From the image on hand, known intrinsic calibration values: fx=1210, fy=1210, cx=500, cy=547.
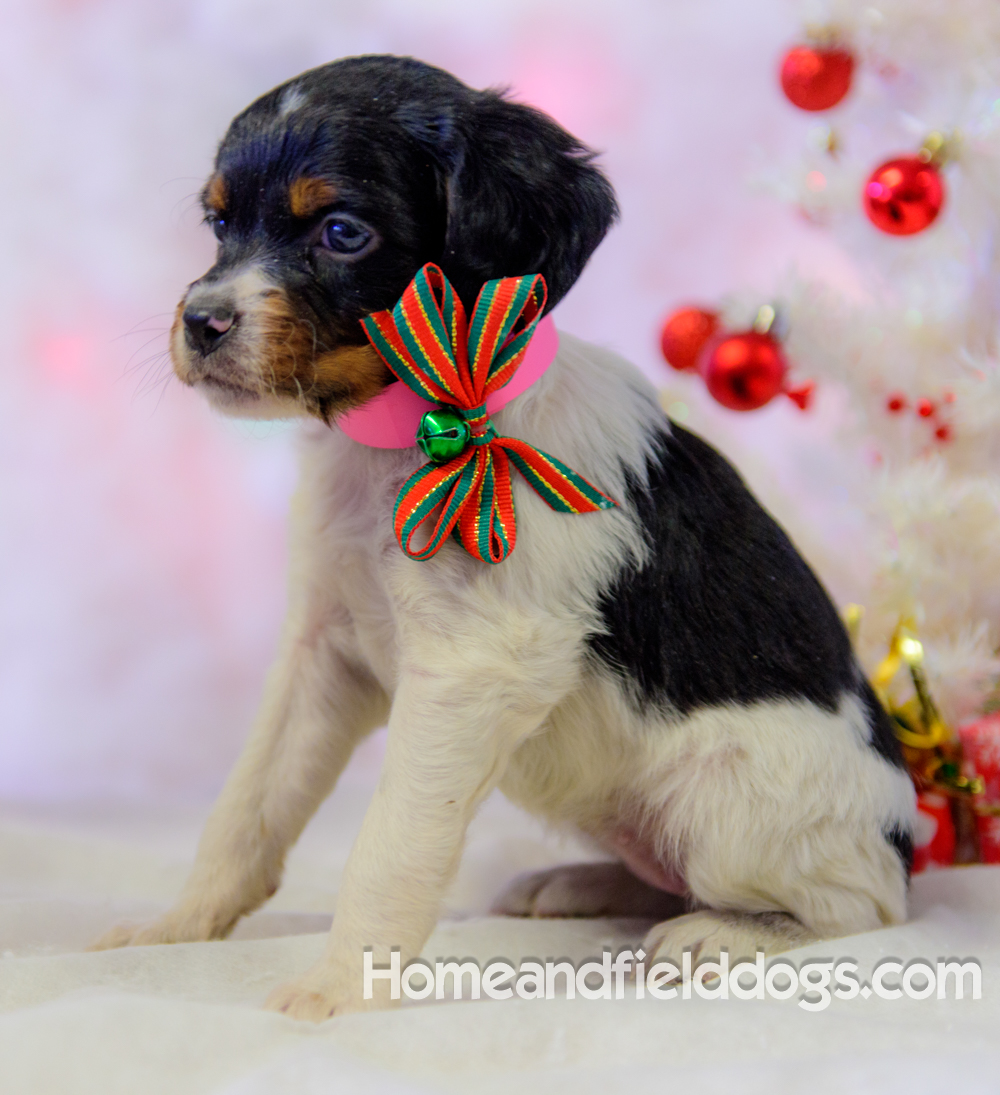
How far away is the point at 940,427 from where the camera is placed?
3.03 meters

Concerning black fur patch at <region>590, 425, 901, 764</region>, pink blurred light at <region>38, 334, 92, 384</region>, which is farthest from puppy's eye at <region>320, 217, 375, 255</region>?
pink blurred light at <region>38, 334, 92, 384</region>

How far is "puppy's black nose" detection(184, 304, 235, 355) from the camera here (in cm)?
180

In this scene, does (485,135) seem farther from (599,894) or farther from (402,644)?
A: (599,894)

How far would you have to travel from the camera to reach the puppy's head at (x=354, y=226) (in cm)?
182

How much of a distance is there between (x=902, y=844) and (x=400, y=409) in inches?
50.3

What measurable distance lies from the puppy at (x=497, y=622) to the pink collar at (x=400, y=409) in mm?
37

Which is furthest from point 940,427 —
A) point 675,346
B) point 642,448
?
point 642,448

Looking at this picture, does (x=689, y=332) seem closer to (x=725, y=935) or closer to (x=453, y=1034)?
(x=725, y=935)

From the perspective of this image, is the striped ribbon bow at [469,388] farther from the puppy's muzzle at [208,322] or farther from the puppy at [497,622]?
the puppy's muzzle at [208,322]

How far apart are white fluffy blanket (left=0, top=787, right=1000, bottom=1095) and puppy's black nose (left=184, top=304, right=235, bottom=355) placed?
94cm

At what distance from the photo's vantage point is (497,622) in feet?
6.29

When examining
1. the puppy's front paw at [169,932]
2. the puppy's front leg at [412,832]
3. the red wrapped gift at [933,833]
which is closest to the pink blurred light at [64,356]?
the puppy's front paw at [169,932]

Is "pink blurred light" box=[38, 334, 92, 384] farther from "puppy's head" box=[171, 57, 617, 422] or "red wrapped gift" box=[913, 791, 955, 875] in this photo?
"red wrapped gift" box=[913, 791, 955, 875]

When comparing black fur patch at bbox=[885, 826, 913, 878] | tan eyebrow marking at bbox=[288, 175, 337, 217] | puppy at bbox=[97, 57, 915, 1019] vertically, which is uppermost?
tan eyebrow marking at bbox=[288, 175, 337, 217]
